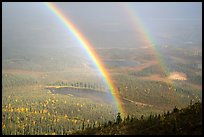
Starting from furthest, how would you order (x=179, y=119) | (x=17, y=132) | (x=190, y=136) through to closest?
(x=17, y=132) → (x=179, y=119) → (x=190, y=136)

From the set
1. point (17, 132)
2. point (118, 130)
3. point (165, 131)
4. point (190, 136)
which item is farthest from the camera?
point (17, 132)

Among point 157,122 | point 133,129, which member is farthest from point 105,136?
point 157,122

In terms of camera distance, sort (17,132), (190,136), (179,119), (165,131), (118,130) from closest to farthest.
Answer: (190,136) < (165,131) < (179,119) < (118,130) < (17,132)

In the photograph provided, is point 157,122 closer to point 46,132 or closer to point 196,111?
point 196,111

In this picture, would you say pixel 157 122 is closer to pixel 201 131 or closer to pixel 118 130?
pixel 118 130

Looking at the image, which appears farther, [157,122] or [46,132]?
[46,132]

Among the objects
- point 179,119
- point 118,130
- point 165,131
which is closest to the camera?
point 165,131

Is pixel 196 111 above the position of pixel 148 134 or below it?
above

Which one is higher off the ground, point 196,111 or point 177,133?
point 196,111

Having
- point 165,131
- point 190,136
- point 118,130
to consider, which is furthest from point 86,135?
point 190,136
